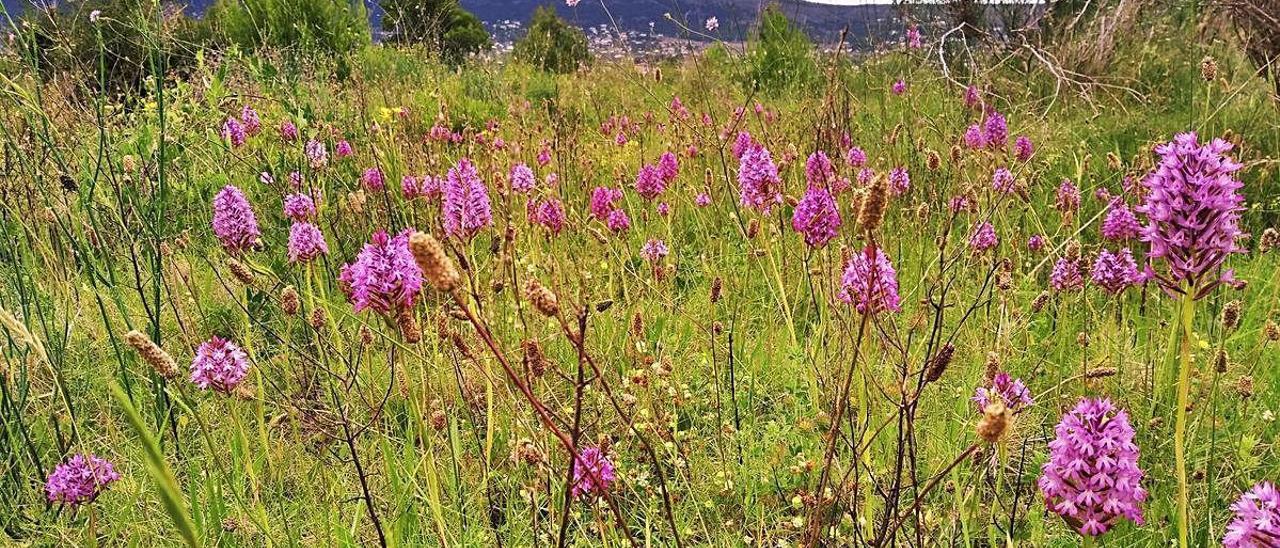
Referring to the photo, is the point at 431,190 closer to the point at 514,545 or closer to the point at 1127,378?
the point at 514,545

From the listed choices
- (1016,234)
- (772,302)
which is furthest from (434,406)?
(1016,234)

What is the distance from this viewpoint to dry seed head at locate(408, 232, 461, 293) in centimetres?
69

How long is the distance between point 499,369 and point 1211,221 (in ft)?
5.20

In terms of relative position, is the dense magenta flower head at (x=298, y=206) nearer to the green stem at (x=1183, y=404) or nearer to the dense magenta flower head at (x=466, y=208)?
the dense magenta flower head at (x=466, y=208)

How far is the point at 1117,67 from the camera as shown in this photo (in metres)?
5.50

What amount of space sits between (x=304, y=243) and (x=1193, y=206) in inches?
65.2

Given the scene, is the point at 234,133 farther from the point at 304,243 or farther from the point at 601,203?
the point at 304,243

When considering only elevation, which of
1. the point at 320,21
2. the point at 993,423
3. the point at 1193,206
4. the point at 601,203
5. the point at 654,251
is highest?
the point at 320,21

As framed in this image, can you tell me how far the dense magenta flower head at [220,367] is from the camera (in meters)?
1.36

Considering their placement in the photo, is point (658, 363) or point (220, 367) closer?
point (220, 367)

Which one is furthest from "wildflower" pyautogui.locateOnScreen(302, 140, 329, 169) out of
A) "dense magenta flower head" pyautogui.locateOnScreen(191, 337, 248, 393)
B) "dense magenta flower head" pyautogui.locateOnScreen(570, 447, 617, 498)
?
"dense magenta flower head" pyautogui.locateOnScreen(570, 447, 617, 498)

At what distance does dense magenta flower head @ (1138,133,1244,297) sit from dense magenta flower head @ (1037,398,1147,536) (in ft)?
0.61

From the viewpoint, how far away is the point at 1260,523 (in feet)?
2.58

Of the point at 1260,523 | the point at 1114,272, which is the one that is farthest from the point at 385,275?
the point at 1114,272
